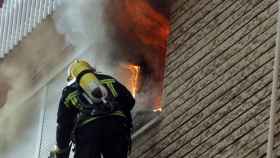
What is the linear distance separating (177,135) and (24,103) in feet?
12.4


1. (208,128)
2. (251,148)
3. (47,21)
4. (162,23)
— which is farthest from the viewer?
(47,21)

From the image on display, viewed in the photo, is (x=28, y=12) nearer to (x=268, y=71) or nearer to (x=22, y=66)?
(x=22, y=66)

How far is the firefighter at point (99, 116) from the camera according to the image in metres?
8.23

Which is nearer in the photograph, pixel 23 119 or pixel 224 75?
pixel 224 75

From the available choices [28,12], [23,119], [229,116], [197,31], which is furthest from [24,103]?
[229,116]

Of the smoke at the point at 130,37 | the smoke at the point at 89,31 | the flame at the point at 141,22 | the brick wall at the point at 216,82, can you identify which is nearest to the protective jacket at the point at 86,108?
the brick wall at the point at 216,82

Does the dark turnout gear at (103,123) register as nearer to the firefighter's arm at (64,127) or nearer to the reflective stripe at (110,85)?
the reflective stripe at (110,85)

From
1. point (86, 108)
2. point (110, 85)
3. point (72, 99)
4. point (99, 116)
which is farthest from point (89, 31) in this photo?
point (99, 116)

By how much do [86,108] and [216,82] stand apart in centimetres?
102

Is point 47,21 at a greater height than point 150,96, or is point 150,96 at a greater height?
point 47,21

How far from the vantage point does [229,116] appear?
26.6 feet

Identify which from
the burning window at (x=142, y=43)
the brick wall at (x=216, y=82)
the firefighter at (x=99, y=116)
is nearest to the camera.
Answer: the brick wall at (x=216, y=82)

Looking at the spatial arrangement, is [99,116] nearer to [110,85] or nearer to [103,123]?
[103,123]

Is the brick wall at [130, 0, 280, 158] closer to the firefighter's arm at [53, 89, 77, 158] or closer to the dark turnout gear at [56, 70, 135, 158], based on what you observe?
the dark turnout gear at [56, 70, 135, 158]
